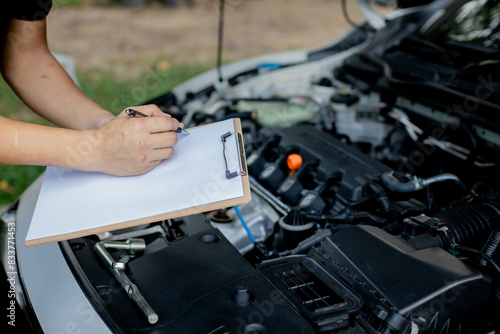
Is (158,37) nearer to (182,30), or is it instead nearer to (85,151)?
(182,30)

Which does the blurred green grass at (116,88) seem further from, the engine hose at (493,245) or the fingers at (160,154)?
the engine hose at (493,245)

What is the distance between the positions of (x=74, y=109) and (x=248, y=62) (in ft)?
4.29

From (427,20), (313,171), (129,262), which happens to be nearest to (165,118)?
(129,262)

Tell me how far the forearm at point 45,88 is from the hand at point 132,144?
0.95 feet

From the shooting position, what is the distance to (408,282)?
34.9 inches

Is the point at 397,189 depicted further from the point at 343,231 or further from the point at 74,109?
the point at 74,109

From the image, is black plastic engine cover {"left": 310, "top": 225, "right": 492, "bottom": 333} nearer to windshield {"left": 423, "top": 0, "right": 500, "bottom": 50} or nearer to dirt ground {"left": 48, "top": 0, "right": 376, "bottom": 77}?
windshield {"left": 423, "top": 0, "right": 500, "bottom": 50}

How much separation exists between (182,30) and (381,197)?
5.93 m

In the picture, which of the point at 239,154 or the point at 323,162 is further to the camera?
the point at 323,162

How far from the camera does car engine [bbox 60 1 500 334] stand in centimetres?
87

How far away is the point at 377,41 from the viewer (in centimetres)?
211

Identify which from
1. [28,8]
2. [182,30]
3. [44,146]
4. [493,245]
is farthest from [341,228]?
[182,30]

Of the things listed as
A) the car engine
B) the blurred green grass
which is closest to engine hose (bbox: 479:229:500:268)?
the car engine

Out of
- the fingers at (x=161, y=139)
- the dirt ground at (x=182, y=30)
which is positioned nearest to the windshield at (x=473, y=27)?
the fingers at (x=161, y=139)
